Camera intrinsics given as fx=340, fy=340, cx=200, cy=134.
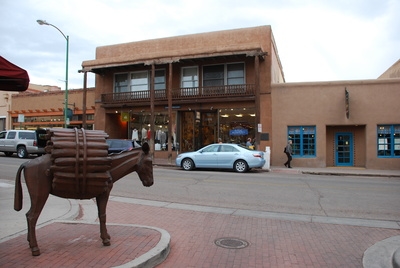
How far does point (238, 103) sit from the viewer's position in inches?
870

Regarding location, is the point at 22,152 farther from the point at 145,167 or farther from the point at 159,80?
the point at 145,167

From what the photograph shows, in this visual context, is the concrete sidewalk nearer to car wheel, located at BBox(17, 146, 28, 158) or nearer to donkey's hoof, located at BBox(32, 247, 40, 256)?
donkey's hoof, located at BBox(32, 247, 40, 256)

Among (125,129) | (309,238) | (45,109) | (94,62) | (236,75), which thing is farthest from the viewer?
(45,109)

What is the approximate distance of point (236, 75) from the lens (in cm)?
2262

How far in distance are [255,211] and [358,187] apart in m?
5.72

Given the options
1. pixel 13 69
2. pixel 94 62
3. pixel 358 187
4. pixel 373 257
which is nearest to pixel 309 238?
pixel 373 257

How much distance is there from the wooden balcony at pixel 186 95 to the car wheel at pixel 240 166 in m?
5.83

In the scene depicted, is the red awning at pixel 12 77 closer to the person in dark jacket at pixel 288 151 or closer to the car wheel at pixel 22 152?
the person in dark jacket at pixel 288 151

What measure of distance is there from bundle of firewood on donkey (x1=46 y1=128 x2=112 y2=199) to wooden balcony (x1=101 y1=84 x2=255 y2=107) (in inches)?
Answer: 688

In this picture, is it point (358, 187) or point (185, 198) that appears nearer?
point (185, 198)

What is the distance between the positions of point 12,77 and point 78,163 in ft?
6.26

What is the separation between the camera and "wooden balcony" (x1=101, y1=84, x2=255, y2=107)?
21592mm

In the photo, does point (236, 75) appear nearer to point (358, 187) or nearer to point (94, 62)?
point (94, 62)

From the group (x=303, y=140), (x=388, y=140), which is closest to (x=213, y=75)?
(x=303, y=140)
